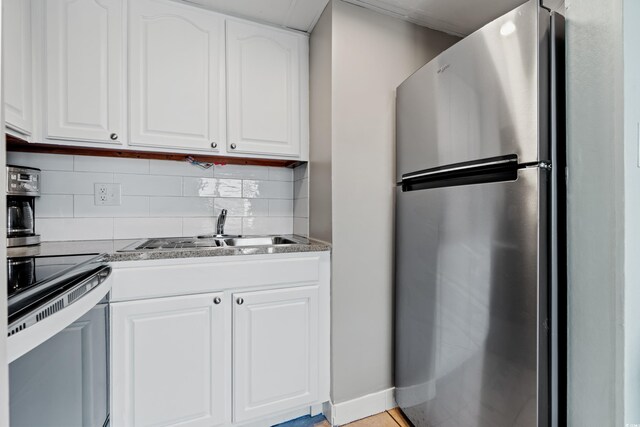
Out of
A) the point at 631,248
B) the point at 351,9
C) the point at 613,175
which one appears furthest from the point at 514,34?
the point at 351,9

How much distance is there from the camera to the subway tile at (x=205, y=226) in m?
1.79

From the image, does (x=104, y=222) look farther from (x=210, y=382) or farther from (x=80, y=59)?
(x=210, y=382)

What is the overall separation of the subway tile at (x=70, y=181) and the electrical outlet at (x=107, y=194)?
3cm

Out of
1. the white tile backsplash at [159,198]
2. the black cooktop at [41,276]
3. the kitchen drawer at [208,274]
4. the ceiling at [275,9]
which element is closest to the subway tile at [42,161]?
the white tile backsplash at [159,198]

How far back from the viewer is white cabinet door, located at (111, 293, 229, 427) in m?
1.12

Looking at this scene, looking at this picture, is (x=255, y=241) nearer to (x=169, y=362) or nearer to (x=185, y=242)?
(x=185, y=242)

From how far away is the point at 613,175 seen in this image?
816 millimetres

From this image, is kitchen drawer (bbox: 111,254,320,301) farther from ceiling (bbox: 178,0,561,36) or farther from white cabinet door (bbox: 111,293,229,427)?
ceiling (bbox: 178,0,561,36)

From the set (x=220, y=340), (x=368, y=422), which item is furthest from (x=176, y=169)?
(x=368, y=422)

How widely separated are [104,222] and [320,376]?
142 cm

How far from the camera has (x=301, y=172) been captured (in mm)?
1870

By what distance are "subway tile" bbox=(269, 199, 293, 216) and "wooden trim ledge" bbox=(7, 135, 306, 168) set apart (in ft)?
0.79

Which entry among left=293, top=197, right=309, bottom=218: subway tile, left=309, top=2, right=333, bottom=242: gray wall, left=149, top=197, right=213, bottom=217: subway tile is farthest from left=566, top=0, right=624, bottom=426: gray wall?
left=149, top=197, right=213, bottom=217: subway tile

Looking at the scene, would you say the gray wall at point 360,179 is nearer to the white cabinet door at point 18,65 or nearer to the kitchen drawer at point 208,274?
the kitchen drawer at point 208,274
